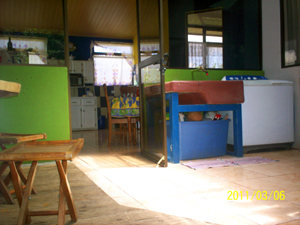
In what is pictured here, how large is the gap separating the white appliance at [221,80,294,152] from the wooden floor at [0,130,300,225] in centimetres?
41

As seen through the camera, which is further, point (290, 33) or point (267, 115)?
point (290, 33)

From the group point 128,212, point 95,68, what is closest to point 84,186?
point 128,212

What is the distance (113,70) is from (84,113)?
1.75 m

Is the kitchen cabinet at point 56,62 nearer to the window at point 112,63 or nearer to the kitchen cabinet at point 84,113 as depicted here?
the kitchen cabinet at point 84,113

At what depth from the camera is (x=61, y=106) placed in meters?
3.18

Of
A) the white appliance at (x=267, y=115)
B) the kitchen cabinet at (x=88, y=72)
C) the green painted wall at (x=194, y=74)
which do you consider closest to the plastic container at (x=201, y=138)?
the white appliance at (x=267, y=115)

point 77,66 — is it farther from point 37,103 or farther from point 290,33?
point 290,33

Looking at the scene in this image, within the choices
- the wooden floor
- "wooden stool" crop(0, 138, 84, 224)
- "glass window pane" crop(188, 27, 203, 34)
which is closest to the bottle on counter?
the wooden floor

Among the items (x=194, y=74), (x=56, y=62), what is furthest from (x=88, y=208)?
(x=194, y=74)

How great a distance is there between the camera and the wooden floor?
1.49 meters

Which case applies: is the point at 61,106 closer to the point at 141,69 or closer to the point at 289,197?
the point at 141,69

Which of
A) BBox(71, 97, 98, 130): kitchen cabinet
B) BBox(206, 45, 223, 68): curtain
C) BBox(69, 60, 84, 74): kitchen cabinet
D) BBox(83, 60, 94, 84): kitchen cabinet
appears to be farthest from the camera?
BBox(83, 60, 94, 84): kitchen cabinet

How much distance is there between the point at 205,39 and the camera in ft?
13.5

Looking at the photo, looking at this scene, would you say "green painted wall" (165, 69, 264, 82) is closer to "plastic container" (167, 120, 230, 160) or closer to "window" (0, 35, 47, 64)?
"plastic container" (167, 120, 230, 160)
